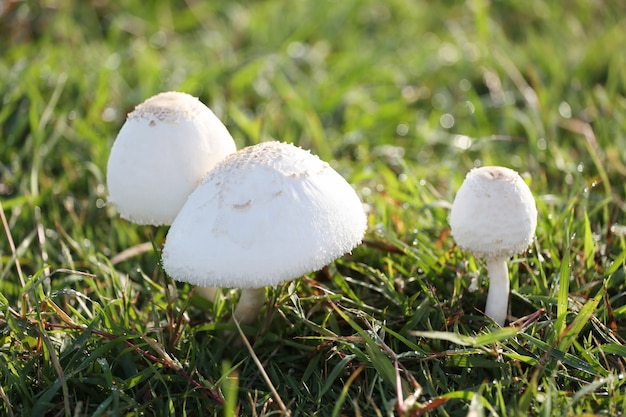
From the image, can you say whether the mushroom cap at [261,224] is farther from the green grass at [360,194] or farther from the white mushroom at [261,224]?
the green grass at [360,194]

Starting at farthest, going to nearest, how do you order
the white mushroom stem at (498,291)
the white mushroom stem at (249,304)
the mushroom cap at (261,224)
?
the white mushroom stem at (249,304) < the white mushroom stem at (498,291) < the mushroom cap at (261,224)

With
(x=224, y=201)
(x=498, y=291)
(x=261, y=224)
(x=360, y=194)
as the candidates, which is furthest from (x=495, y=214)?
(x=360, y=194)

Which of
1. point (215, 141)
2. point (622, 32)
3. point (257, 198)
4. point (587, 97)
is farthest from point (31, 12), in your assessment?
point (622, 32)

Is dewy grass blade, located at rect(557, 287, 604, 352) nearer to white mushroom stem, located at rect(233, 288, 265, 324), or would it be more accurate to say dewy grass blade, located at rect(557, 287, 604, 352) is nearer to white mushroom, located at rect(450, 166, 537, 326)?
white mushroom, located at rect(450, 166, 537, 326)

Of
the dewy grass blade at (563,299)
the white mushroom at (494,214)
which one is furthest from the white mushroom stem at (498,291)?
the dewy grass blade at (563,299)

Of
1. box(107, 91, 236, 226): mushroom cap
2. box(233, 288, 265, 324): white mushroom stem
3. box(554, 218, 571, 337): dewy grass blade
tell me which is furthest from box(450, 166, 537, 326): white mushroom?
box(107, 91, 236, 226): mushroom cap

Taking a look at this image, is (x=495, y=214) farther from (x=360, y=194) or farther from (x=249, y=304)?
(x=360, y=194)
